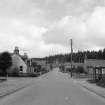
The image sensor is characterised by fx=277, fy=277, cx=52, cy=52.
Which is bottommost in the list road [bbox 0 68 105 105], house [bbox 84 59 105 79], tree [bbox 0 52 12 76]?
road [bbox 0 68 105 105]

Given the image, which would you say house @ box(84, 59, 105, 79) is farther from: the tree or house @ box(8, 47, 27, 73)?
the tree

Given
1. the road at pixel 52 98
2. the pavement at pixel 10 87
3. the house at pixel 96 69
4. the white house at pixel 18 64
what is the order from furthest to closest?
the white house at pixel 18 64, the house at pixel 96 69, the pavement at pixel 10 87, the road at pixel 52 98

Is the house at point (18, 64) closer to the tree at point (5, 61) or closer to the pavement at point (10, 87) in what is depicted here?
the tree at point (5, 61)

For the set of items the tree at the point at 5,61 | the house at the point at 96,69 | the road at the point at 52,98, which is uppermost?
the tree at the point at 5,61

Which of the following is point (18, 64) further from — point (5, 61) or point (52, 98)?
point (52, 98)

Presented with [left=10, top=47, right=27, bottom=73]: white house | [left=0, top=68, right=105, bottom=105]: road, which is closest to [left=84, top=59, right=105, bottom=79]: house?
[left=0, top=68, right=105, bottom=105]: road

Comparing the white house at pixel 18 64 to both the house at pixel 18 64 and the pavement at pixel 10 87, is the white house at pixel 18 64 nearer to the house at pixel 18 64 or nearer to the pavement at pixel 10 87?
the house at pixel 18 64

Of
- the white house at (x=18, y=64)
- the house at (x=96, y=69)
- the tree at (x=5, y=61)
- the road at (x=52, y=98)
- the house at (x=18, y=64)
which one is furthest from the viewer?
the white house at (x=18, y=64)

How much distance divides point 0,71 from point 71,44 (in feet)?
66.2

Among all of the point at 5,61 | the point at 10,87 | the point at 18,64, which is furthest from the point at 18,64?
the point at 10,87

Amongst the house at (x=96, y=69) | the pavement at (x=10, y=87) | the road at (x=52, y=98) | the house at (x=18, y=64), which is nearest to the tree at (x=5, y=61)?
the house at (x=18, y=64)

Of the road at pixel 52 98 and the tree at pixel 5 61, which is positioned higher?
the tree at pixel 5 61

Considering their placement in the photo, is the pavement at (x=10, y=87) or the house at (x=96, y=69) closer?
the pavement at (x=10, y=87)

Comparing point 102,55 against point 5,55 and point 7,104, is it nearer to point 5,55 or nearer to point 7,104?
point 5,55
